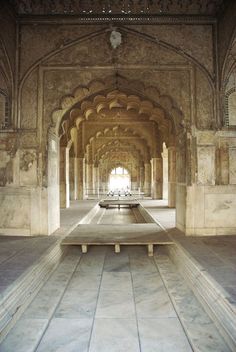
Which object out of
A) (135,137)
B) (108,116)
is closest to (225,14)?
(108,116)

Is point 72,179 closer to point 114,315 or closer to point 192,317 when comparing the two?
point 114,315

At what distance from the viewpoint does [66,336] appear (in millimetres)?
3125

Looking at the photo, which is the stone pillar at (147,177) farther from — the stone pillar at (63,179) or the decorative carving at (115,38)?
the decorative carving at (115,38)

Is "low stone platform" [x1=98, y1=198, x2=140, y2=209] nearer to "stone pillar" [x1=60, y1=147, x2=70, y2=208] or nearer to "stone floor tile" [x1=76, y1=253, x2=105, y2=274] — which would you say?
"stone pillar" [x1=60, y1=147, x2=70, y2=208]

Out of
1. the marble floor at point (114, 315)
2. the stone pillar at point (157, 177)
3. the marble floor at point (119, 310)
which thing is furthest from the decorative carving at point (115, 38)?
the stone pillar at point (157, 177)

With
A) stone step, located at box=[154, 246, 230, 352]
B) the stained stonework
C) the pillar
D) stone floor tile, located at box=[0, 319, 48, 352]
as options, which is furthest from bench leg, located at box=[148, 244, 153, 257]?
the pillar

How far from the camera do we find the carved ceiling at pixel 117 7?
654cm

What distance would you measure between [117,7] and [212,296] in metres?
5.83

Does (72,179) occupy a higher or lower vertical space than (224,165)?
lower

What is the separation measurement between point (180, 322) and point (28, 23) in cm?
638

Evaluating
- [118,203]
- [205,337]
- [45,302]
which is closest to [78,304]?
[45,302]

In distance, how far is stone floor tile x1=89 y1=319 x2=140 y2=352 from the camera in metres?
2.89

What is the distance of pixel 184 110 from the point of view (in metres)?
6.80

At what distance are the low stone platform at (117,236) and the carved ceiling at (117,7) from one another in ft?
15.3
